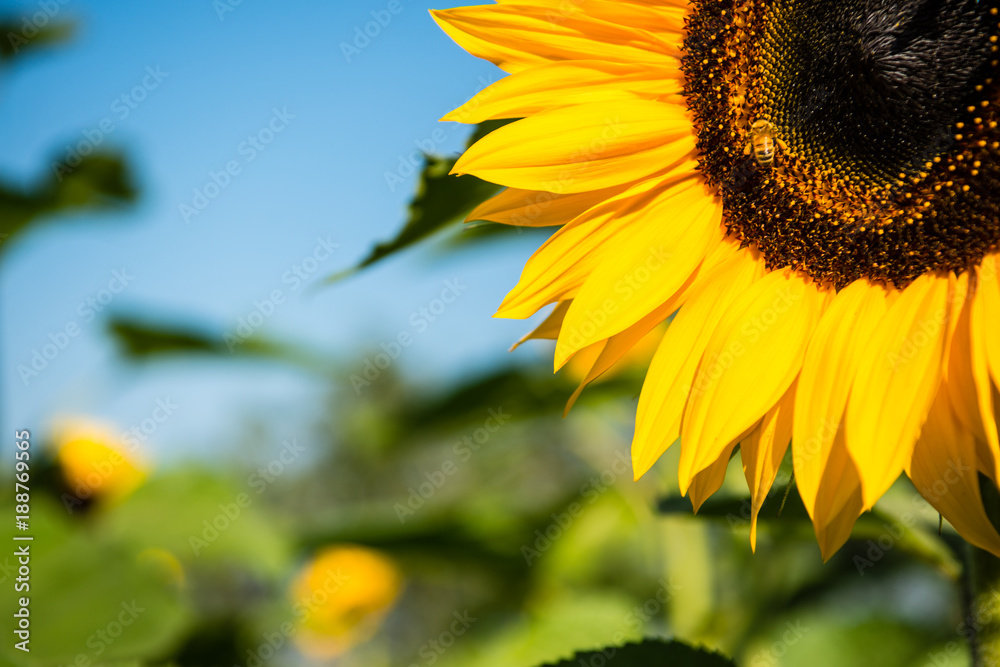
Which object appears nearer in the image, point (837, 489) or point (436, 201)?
point (837, 489)

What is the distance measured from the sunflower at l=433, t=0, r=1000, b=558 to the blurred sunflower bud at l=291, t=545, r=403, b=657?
8.96 ft

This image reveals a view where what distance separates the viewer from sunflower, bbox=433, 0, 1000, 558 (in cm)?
77

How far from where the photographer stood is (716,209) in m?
0.98

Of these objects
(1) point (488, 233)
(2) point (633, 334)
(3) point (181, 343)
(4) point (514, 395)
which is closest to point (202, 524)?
(3) point (181, 343)

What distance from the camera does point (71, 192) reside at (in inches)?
81.0

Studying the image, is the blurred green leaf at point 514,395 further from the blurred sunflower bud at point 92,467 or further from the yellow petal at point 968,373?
the blurred sunflower bud at point 92,467

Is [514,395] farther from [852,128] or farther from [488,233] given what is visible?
[852,128]

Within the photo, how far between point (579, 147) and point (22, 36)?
71.0 inches

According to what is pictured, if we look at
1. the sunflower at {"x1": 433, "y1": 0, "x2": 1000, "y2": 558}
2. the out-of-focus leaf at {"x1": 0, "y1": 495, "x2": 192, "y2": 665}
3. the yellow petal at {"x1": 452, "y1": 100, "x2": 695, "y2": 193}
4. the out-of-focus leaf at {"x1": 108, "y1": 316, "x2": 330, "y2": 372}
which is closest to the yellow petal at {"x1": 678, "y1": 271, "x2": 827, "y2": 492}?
the sunflower at {"x1": 433, "y1": 0, "x2": 1000, "y2": 558}

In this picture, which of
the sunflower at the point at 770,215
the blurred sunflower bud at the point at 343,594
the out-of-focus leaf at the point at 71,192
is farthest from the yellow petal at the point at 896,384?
the blurred sunflower bud at the point at 343,594

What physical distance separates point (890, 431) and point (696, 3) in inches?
20.9

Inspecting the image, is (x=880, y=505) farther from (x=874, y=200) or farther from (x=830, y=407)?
(x=874, y=200)

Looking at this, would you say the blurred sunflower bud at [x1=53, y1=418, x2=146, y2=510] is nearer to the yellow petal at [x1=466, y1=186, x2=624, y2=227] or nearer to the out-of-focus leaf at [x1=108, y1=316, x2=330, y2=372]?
the out-of-focus leaf at [x1=108, y1=316, x2=330, y2=372]

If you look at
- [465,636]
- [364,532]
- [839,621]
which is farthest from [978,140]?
[465,636]
